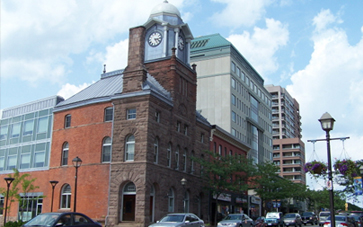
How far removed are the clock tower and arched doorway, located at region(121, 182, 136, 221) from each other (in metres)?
14.1

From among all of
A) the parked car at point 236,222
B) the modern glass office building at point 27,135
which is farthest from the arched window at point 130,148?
the modern glass office building at point 27,135

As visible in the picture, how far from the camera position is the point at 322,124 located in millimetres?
17172

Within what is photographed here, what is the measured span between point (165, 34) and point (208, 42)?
3524 cm

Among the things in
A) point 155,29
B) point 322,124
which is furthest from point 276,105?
point 322,124

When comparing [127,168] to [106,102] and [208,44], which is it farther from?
[208,44]

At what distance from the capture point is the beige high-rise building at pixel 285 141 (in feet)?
425

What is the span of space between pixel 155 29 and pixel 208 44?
34.0m

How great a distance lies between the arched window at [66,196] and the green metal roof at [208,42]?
45.0 meters

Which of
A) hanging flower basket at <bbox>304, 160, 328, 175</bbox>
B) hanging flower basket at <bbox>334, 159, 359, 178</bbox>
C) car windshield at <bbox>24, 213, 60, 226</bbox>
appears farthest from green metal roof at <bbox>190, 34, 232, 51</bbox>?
car windshield at <bbox>24, 213, 60, 226</bbox>

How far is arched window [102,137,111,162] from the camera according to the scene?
35141 mm

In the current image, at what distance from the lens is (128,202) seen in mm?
33406

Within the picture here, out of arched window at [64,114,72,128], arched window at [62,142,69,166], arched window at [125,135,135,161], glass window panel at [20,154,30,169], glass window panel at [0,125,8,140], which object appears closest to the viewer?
arched window at [125,135,135,161]

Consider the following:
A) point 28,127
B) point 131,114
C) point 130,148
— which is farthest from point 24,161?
point 131,114

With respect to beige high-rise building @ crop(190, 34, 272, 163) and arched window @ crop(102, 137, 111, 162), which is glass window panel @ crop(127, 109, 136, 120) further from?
beige high-rise building @ crop(190, 34, 272, 163)
